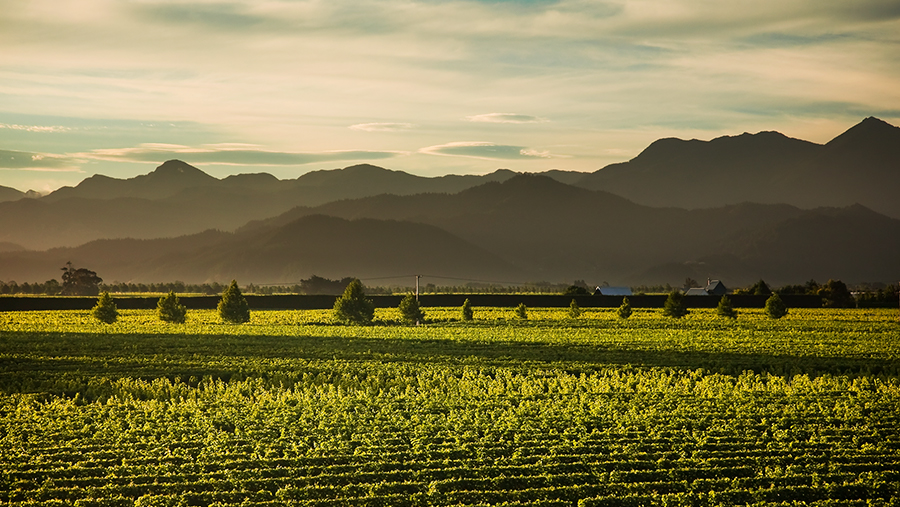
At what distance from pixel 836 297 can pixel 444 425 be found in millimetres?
78421

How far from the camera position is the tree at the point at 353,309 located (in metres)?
63.1

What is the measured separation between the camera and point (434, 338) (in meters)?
48.6

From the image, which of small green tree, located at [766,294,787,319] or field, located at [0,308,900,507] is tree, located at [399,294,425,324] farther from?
small green tree, located at [766,294,787,319]

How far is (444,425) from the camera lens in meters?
21.8

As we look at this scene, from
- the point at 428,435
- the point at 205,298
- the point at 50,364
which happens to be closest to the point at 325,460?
the point at 428,435

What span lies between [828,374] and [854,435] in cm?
1398

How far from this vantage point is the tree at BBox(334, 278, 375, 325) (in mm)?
63062

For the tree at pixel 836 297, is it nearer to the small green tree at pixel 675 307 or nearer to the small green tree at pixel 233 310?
the small green tree at pixel 675 307

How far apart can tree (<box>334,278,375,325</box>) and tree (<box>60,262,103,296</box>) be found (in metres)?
68.8

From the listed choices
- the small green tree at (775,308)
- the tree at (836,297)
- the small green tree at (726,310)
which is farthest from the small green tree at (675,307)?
the tree at (836,297)

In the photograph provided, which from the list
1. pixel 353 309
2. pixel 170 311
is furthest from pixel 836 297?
pixel 170 311

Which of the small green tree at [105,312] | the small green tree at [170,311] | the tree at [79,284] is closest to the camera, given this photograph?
the small green tree at [105,312]

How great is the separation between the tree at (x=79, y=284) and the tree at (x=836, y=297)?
98244mm

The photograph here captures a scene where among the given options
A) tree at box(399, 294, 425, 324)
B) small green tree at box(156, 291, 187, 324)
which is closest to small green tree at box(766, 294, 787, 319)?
tree at box(399, 294, 425, 324)
